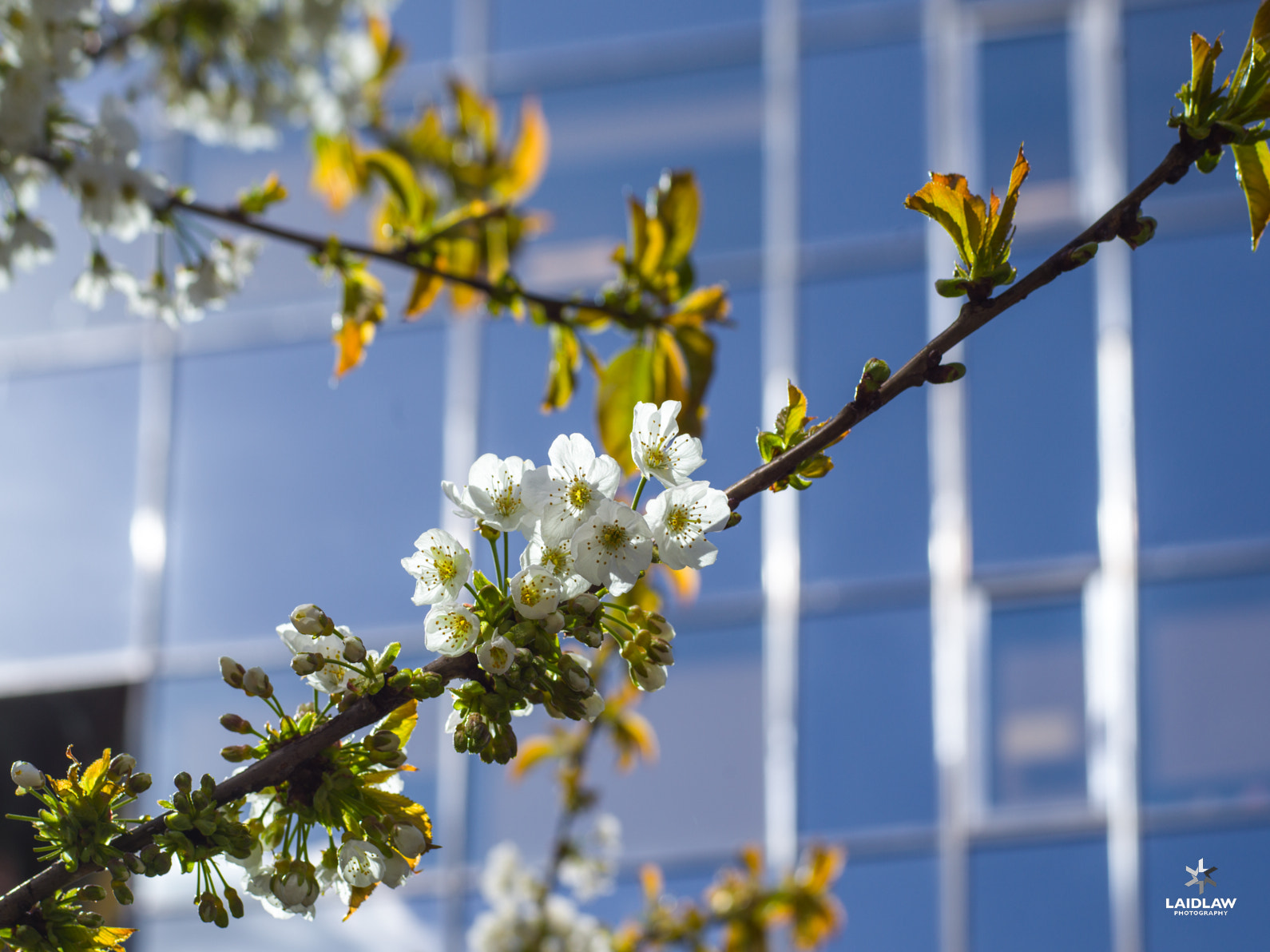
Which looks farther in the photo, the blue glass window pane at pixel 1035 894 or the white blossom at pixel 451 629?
the blue glass window pane at pixel 1035 894

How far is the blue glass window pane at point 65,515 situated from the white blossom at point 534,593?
439cm

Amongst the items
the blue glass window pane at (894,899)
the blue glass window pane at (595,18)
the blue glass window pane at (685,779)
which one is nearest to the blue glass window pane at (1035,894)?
the blue glass window pane at (894,899)

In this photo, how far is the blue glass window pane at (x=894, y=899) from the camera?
11.5ft

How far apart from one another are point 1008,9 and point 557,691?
4.20 m

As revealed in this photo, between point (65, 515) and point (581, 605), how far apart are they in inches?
177

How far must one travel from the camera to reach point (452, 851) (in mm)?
4137

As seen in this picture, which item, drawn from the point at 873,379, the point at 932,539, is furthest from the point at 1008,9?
the point at 873,379

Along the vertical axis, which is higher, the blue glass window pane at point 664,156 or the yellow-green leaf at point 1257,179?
the blue glass window pane at point 664,156

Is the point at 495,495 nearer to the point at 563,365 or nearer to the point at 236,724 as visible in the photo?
the point at 236,724

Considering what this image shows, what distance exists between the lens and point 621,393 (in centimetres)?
110

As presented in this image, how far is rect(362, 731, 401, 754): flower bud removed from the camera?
0.63 meters

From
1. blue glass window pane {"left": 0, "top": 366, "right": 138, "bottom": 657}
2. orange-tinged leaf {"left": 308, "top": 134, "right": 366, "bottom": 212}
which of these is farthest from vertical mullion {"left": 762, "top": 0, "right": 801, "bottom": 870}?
blue glass window pane {"left": 0, "top": 366, "right": 138, "bottom": 657}

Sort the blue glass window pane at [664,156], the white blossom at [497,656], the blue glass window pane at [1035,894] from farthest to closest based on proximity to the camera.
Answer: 1. the blue glass window pane at [664,156]
2. the blue glass window pane at [1035,894]
3. the white blossom at [497,656]

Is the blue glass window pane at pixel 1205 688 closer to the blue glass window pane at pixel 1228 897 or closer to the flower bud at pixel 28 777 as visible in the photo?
the blue glass window pane at pixel 1228 897
